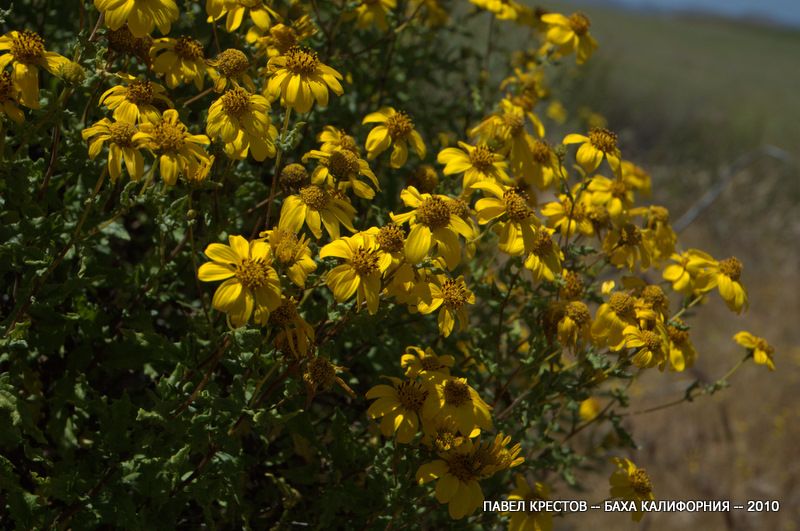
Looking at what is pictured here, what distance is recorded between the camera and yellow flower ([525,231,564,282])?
2293mm

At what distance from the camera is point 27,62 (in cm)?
205

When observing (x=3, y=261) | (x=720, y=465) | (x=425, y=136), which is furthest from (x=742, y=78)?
(x=3, y=261)

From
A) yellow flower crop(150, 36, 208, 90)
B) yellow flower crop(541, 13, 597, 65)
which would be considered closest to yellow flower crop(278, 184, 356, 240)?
yellow flower crop(150, 36, 208, 90)

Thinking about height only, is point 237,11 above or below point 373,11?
above

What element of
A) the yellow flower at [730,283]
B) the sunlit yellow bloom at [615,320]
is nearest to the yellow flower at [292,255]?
the sunlit yellow bloom at [615,320]

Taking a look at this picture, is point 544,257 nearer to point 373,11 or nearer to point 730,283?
point 730,283

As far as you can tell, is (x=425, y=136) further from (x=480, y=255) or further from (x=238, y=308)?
(x=238, y=308)

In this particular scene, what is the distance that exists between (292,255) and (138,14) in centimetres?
76

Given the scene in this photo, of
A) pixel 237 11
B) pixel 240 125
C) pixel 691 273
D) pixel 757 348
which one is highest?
pixel 237 11

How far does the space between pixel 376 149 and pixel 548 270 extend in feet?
2.21

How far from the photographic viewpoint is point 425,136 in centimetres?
386

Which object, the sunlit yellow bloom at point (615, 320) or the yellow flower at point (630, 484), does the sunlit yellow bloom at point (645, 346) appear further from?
the yellow flower at point (630, 484)

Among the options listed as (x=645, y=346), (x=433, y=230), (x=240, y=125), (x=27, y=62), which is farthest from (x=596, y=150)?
(x=27, y=62)

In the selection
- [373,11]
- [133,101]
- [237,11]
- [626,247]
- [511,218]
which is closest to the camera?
[133,101]
